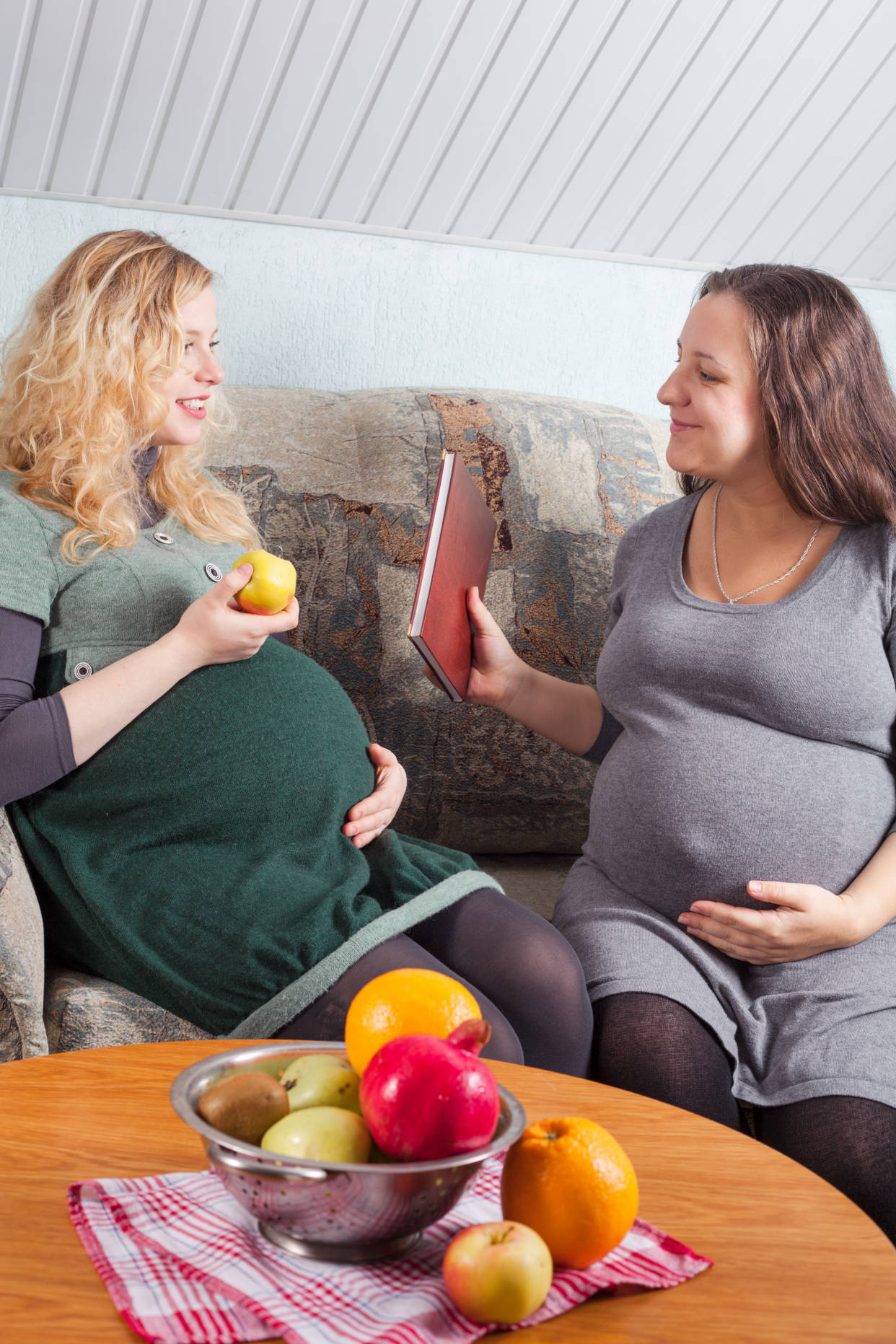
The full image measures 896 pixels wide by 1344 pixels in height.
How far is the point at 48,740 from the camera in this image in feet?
3.79

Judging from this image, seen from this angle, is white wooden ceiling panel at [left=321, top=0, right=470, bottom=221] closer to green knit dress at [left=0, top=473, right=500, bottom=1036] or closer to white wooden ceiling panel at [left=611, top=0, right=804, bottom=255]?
white wooden ceiling panel at [left=611, top=0, right=804, bottom=255]

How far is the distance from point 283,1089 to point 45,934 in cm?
77

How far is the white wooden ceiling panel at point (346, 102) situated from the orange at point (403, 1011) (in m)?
1.68

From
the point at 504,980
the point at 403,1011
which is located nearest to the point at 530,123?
the point at 504,980

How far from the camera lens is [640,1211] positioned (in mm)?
692

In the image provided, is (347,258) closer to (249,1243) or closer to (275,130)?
(275,130)

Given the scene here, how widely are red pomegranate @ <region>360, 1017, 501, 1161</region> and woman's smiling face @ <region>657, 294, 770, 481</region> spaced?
1.01m

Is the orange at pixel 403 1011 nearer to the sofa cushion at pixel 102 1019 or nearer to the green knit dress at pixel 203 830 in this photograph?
the green knit dress at pixel 203 830

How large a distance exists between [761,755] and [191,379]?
0.86 metres

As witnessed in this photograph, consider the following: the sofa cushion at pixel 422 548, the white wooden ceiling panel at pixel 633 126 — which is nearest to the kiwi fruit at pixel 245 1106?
the sofa cushion at pixel 422 548

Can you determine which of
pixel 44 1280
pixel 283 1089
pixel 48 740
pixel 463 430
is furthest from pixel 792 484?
pixel 44 1280

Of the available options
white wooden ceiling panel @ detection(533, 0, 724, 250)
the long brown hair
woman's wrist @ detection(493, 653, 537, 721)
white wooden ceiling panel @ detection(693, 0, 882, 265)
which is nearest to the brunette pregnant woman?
woman's wrist @ detection(493, 653, 537, 721)

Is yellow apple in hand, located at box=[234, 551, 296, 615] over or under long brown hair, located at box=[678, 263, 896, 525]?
under

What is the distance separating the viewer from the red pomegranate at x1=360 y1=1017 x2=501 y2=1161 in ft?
1.74
